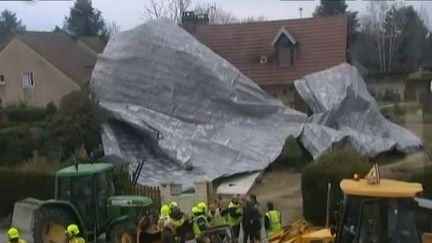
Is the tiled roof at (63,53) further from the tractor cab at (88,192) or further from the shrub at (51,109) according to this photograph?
the tractor cab at (88,192)

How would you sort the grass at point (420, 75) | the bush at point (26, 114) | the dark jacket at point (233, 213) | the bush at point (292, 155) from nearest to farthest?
the dark jacket at point (233, 213), the grass at point (420, 75), the bush at point (292, 155), the bush at point (26, 114)

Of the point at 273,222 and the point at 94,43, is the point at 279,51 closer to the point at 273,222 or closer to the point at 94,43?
the point at 94,43

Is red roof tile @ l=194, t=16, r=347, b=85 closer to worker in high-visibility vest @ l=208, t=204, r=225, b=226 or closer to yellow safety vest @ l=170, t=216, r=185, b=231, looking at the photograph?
worker in high-visibility vest @ l=208, t=204, r=225, b=226

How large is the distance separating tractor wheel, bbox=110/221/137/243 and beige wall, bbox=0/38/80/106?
43.3 feet

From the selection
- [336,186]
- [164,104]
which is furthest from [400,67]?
[164,104]

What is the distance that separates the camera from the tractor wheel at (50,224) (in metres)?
9.91

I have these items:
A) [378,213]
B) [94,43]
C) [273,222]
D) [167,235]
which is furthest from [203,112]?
[378,213]

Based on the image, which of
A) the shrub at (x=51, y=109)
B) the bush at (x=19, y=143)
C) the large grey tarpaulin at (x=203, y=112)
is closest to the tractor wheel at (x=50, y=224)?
the large grey tarpaulin at (x=203, y=112)

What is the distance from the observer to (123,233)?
9.70 metres

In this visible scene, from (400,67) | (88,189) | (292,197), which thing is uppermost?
(400,67)

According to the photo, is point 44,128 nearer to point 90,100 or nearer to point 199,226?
point 90,100

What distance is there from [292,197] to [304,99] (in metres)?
5.63

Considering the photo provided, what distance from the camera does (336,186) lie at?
11297mm

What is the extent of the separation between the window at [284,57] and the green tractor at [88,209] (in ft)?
33.3
